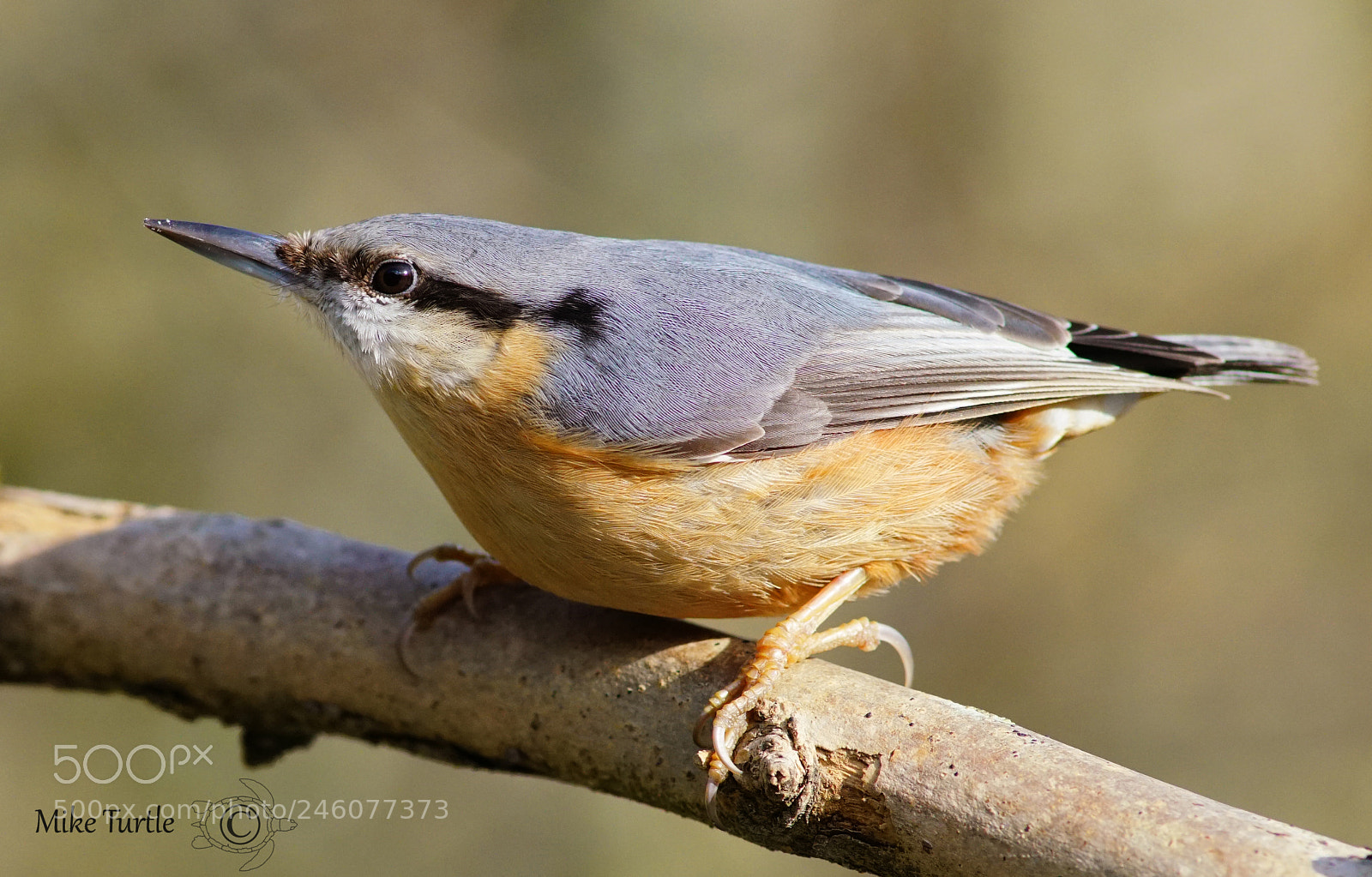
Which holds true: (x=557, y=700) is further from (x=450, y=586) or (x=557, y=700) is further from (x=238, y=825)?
(x=238, y=825)

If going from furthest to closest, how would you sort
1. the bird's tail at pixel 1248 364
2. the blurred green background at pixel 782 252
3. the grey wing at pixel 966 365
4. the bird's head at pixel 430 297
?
the blurred green background at pixel 782 252
the bird's tail at pixel 1248 364
the grey wing at pixel 966 365
the bird's head at pixel 430 297

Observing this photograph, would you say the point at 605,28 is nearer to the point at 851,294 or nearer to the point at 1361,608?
the point at 851,294

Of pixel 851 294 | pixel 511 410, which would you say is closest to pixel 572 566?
pixel 511 410

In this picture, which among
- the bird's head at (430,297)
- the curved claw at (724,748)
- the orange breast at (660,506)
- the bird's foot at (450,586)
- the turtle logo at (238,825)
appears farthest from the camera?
the turtle logo at (238,825)

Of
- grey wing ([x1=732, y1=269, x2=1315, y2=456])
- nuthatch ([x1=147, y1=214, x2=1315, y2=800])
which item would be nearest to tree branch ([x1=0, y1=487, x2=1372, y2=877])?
nuthatch ([x1=147, y1=214, x2=1315, y2=800])

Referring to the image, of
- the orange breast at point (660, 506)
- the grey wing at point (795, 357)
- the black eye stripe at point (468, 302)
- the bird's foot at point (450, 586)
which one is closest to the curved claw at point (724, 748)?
the orange breast at point (660, 506)

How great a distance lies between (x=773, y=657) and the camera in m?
2.57

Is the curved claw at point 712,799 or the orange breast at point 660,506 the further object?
the orange breast at point 660,506

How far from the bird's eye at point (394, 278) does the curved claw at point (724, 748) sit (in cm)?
135

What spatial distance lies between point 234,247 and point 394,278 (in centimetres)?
50

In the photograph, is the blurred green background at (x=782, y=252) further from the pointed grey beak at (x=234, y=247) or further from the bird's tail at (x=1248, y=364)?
the pointed grey beak at (x=234, y=247)

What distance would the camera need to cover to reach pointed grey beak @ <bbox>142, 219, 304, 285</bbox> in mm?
2881

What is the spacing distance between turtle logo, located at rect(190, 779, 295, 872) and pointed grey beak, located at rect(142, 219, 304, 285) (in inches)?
77.0

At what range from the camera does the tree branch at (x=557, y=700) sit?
2.01m
